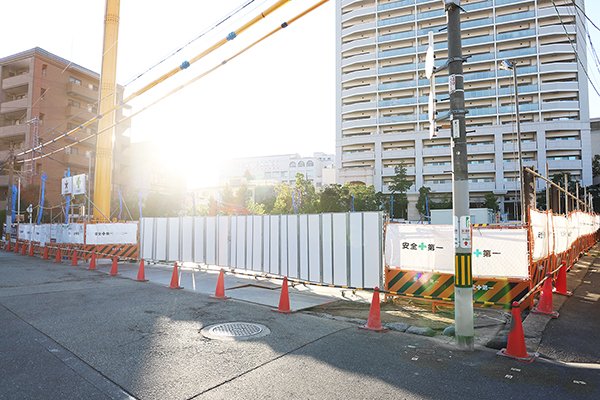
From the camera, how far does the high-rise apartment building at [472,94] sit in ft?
217

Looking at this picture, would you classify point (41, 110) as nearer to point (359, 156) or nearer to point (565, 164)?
point (359, 156)

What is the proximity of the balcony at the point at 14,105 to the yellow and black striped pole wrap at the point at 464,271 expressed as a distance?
2314 inches

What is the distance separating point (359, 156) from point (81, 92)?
2058 inches

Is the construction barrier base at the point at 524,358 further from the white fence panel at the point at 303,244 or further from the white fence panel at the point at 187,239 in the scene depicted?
the white fence panel at the point at 187,239

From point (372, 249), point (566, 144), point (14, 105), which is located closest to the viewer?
point (372, 249)

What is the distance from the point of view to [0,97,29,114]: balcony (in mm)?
48075

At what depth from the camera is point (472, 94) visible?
70500mm

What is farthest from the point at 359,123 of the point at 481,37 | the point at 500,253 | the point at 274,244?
the point at 500,253

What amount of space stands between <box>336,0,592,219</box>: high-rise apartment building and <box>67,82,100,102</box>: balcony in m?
48.2

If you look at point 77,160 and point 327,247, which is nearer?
point 327,247

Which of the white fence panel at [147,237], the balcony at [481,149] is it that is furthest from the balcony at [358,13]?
the white fence panel at [147,237]

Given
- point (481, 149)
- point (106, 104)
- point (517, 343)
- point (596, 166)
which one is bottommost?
point (517, 343)

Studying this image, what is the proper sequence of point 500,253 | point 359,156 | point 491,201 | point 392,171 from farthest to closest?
point 359,156 → point 392,171 → point 491,201 → point 500,253

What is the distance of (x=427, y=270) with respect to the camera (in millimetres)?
8633
